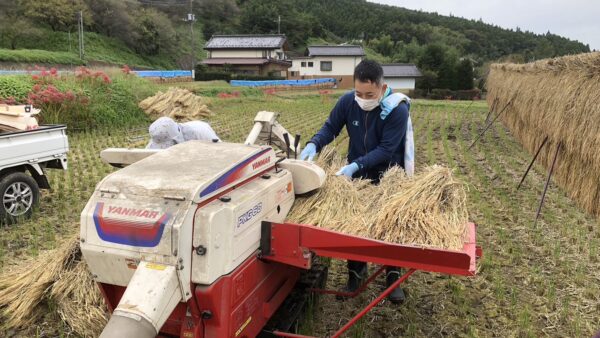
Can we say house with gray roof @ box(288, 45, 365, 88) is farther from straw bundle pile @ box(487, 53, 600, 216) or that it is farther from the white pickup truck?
the white pickup truck

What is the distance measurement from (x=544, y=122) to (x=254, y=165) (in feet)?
29.8

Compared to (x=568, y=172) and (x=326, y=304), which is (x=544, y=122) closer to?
(x=568, y=172)

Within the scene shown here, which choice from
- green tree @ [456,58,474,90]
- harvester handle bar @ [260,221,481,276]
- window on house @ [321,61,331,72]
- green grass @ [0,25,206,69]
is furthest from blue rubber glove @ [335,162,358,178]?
window on house @ [321,61,331,72]

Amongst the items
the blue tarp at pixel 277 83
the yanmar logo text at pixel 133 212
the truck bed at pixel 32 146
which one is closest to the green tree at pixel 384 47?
the blue tarp at pixel 277 83

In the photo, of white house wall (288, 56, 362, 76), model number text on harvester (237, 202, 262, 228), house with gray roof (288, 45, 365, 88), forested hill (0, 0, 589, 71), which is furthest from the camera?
white house wall (288, 56, 362, 76)

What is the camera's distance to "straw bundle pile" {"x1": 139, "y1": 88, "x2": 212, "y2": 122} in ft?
52.8

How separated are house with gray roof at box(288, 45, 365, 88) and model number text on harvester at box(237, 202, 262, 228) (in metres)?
46.2

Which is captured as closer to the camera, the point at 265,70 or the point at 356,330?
the point at 356,330

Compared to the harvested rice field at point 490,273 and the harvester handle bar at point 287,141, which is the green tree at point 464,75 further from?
the harvester handle bar at point 287,141

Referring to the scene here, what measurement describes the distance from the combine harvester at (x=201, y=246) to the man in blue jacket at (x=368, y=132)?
970mm

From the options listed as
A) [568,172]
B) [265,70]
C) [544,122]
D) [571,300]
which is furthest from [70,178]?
[265,70]

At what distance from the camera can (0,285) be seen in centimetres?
368

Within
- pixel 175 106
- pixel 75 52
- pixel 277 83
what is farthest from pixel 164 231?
pixel 75 52

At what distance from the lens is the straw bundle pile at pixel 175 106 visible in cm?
1609
